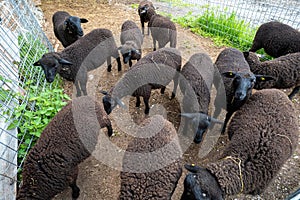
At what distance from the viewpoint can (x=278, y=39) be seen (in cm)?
585

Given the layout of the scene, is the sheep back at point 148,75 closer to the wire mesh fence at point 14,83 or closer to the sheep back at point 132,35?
the sheep back at point 132,35

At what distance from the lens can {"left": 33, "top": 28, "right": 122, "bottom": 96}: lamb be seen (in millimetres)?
4680

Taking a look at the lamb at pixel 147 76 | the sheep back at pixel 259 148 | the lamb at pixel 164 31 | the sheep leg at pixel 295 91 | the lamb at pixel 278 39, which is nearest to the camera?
the sheep back at pixel 259 148

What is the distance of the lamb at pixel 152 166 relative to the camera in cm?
295

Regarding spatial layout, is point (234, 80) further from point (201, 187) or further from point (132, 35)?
point (132, 35)

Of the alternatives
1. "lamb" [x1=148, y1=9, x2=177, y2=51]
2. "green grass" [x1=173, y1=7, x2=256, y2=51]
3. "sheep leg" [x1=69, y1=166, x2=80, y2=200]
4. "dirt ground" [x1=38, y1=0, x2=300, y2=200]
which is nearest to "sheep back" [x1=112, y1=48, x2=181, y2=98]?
"dirt ground" [x1=38, y1=0, x2=300, y2=200]

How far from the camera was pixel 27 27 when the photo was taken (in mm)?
5617

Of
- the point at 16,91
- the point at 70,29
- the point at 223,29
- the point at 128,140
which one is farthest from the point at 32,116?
the point at 223,29

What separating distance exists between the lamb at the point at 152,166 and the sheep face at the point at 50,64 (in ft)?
8.29

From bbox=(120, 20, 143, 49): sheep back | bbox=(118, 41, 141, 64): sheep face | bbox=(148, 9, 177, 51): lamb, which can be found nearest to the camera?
bbox=(118, 41, 141, 64): sheep face

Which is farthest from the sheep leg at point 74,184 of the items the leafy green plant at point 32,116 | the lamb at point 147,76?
the lamb at point 147,76

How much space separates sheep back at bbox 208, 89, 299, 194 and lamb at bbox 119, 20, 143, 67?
3281mm

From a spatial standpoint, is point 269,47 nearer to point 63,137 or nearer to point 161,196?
point 161,196

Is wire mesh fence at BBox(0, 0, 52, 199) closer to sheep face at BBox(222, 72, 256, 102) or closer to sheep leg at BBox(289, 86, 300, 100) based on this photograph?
A: sheep face at BBox(222, 72, 256, 102)
